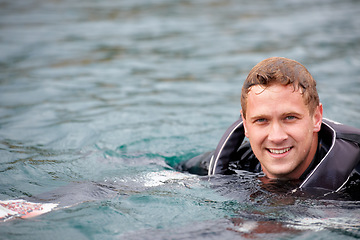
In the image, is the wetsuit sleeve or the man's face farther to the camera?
the wetsuit sleeve

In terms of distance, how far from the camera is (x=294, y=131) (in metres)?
3.32

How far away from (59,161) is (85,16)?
9.64 m

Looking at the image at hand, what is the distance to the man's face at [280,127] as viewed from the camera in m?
3.28

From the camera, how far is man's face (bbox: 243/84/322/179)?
328 centimetres

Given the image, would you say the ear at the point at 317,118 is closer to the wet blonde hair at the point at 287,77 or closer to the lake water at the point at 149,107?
the wet blonde hair at the point at 287,77

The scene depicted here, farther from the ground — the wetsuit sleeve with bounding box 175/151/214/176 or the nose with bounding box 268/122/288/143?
the nose with bounding box 268/122/288/143

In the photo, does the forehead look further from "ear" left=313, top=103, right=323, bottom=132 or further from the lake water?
the lake water

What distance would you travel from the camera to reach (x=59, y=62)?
9227 millimetres

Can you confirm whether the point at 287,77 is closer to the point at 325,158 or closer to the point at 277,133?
the point at 277,133

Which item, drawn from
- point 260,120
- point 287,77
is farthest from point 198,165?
point 287,77

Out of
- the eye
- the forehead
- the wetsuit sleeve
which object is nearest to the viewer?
the forehead

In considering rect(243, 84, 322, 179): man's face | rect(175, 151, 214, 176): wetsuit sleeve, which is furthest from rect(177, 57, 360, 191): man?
rect(175, 151, 214, 176): wetsuit sleeve

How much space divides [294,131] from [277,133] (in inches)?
4.9

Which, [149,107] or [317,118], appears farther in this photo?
[149,107]
